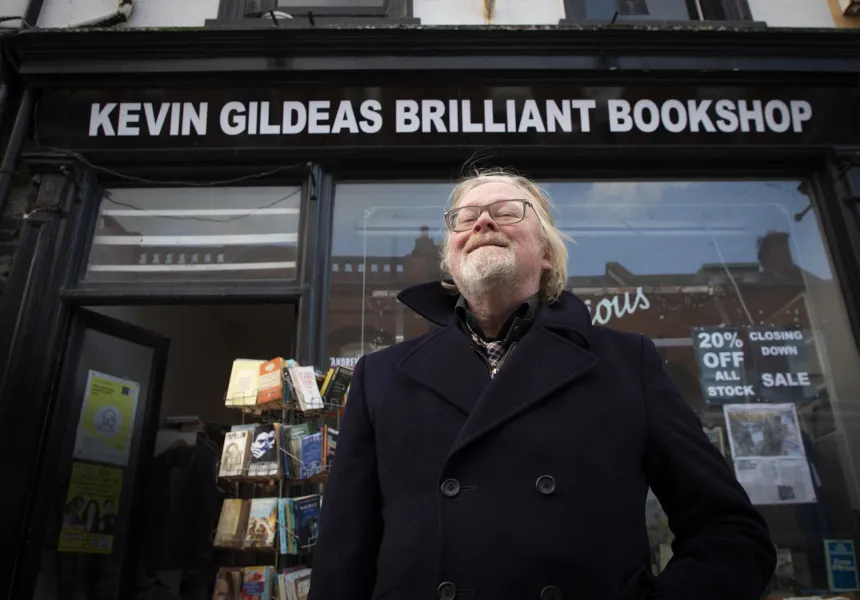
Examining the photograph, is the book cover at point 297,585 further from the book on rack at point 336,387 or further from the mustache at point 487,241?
the mustache at point 487,241

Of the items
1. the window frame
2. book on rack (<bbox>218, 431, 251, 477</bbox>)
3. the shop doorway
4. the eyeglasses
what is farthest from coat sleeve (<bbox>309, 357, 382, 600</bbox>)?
the window frame

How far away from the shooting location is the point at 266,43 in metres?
5.19

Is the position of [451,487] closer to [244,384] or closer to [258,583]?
[258,583]

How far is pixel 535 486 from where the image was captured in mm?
1810

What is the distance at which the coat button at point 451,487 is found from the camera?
1818 millimetres

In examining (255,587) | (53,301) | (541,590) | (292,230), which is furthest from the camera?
(292,230)

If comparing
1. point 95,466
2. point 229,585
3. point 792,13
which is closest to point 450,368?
point 229,585

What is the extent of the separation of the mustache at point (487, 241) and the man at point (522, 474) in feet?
0.03

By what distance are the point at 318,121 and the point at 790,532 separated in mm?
4411

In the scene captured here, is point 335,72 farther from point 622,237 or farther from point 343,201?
point 622,237

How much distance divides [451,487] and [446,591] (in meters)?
0.26

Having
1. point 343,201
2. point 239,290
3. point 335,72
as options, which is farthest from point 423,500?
point 335,72

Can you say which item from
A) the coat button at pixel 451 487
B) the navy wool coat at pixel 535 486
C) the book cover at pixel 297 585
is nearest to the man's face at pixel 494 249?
the navy wool coat at pixel 535 486

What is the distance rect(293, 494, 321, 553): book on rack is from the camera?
11.6 ft
